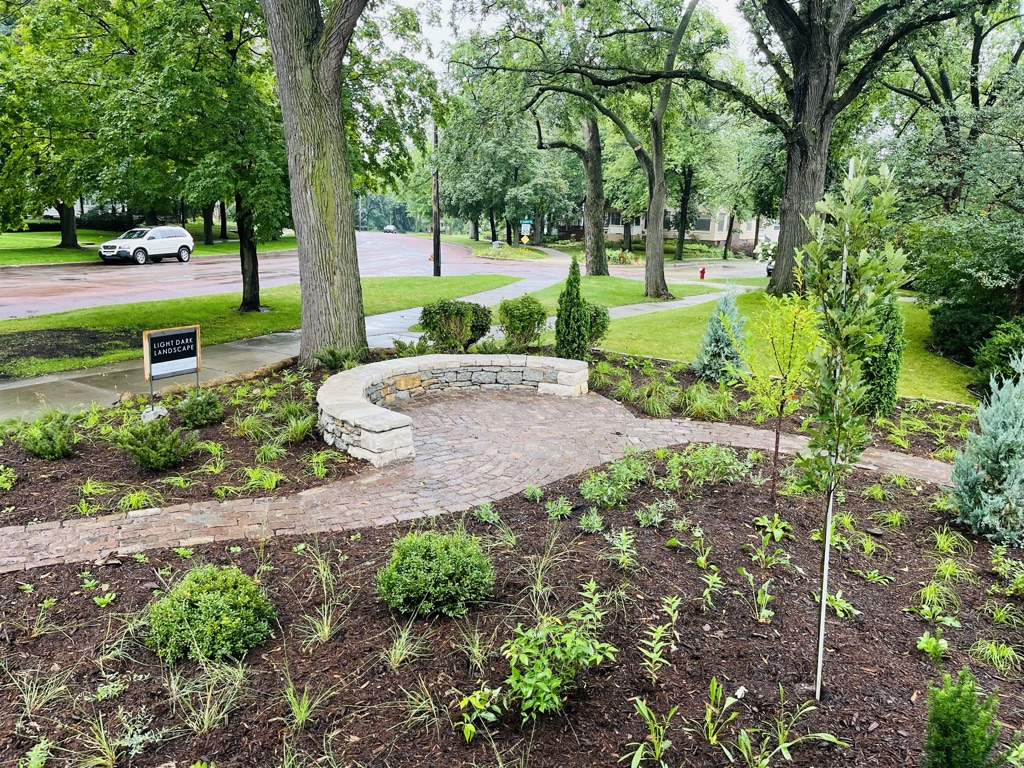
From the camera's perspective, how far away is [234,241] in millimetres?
39031

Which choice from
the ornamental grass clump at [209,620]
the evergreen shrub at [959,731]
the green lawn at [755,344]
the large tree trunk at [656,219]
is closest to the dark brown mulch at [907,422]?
the green lawn at [755,344]

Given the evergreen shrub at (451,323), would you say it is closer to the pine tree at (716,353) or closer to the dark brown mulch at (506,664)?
the pine tree at (716,353)

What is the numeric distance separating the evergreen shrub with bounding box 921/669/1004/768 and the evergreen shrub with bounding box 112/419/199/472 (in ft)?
17.3

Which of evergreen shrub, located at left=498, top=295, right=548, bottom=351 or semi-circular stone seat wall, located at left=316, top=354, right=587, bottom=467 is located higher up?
evergreen shrub, located at left=498, top=295, right=548, bottom=351

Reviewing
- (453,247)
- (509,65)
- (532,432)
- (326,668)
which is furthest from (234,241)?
(326,668)

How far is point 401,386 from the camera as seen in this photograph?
304 inches

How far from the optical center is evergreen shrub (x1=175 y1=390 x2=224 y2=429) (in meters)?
6.30

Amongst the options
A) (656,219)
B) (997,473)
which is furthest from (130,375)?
(656,219)

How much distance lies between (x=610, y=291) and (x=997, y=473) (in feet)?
52.4

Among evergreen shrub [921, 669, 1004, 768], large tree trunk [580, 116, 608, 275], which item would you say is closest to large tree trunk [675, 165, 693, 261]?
large tree trunk [580, 116, 608, 275]

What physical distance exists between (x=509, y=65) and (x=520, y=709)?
16151 mm

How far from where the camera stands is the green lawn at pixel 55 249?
25703 mm

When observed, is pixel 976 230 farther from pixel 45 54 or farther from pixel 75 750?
pixel 45 54

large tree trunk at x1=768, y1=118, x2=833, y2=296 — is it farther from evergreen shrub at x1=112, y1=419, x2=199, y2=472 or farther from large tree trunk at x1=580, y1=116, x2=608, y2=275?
evergreen shrub at x1=112, y1=419, x2=199, y2=472
